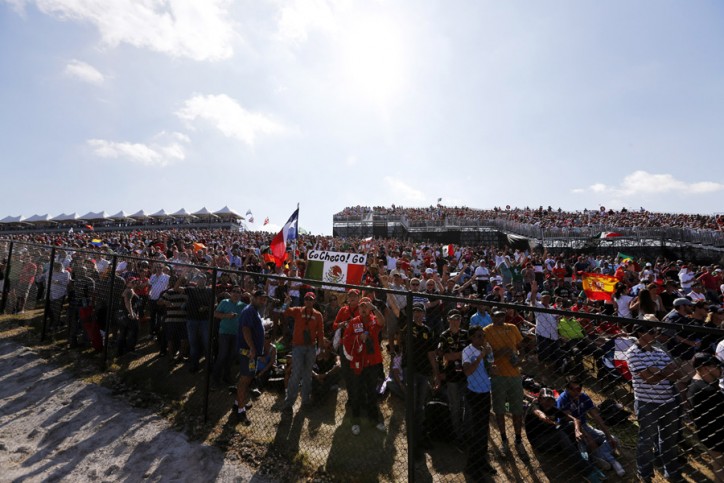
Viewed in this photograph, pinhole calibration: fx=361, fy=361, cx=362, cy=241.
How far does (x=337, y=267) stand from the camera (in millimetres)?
8609

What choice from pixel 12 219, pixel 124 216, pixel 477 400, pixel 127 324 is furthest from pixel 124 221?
pixel 477 400

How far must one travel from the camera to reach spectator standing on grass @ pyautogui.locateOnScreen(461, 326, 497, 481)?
465cm

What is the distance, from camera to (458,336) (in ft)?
17.2

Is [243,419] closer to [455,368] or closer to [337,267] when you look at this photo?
[455,368]

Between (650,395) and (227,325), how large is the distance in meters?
6.19

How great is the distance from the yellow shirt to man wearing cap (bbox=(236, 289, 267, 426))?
3451 millimetres

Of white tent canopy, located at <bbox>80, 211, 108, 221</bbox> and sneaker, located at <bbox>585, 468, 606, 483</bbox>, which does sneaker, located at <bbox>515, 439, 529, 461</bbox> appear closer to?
sneaker, located at <bbox>585, 468, 606, 483</bbox>

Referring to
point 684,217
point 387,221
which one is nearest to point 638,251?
point 684,217

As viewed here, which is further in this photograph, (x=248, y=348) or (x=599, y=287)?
(x=599, y=287)

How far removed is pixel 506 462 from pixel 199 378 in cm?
556

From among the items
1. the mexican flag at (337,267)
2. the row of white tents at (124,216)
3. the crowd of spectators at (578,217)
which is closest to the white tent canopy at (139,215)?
the row of white tents at (124,216)

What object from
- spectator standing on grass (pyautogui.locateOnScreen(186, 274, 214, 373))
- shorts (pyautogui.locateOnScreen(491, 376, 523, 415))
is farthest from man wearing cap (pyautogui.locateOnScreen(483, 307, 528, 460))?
spectator standing on grass (pyautogui.locateOnScreen(186, 274, 214, 373))

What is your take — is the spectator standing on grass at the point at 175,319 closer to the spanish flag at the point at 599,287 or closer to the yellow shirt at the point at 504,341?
the yellow shirt at the point at 504,341

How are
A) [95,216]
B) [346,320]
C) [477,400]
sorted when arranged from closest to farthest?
1. [477,400]
2. [346,320]
3. [95,216]
